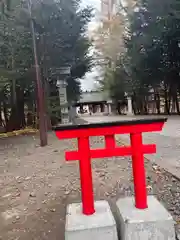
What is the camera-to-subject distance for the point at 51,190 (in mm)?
3094

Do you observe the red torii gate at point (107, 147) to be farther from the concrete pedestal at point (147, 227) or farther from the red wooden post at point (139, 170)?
the concrete pedestal at point (147, 227)

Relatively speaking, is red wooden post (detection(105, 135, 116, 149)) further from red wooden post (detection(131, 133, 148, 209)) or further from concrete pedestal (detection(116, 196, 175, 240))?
concrete pedestal (detection(116, 196, 175, 240))

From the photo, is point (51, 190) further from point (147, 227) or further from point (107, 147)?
point (147, 227)

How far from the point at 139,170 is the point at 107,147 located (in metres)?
0.30

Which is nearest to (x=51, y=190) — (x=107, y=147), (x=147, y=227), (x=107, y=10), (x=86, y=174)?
(x=86, y=174)

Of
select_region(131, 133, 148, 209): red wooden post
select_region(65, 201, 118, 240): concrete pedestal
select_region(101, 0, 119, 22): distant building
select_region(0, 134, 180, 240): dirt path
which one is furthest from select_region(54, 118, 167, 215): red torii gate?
select_region(101, 0, 119, 22): distant building

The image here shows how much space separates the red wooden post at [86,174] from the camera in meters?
1.86

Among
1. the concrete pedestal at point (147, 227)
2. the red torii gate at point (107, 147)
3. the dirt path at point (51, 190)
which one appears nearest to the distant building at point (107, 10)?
the dirt path at point (51, 190)

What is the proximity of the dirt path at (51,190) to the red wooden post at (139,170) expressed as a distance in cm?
52

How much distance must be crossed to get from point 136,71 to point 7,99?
8.19 meters

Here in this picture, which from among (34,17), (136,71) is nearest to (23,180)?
(34,17)

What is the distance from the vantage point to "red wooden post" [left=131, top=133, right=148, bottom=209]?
6.22 ft

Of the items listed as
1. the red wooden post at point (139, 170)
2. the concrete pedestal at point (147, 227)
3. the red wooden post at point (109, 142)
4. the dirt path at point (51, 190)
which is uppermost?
the red wooden post at point (109, 142)

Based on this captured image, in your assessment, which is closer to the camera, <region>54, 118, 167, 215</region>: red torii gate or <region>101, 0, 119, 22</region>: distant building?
<region>54, 118, 167, 215</region>: red torii gate
